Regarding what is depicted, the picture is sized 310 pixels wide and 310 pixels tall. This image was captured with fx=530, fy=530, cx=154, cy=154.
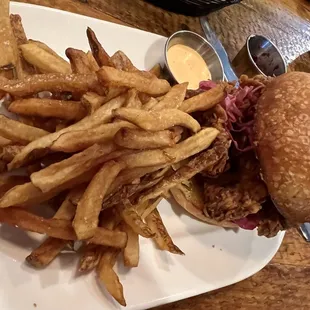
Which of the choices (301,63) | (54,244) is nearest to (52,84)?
(54,244)

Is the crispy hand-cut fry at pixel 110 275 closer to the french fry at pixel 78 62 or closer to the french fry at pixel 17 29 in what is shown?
the french fry at pixel 78 62

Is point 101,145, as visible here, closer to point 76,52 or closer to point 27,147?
point 27,147

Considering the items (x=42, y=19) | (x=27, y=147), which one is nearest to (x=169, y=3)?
(x=42, y=19)

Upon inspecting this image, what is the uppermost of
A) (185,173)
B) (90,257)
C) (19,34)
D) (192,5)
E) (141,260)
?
(192,5)

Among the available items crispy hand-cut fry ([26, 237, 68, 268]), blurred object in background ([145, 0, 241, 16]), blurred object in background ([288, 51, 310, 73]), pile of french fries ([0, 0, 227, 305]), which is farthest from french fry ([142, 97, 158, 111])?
blurred object in background ([288, 51, 310, 73])

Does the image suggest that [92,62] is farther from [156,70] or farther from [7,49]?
[156,70]

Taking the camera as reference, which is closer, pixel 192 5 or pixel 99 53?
pixel 99 53
